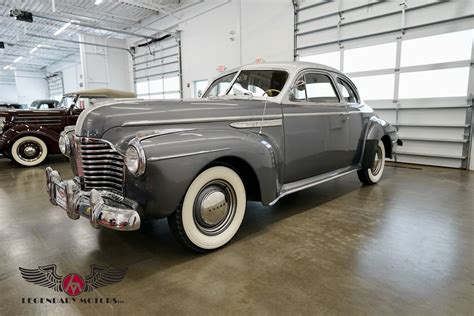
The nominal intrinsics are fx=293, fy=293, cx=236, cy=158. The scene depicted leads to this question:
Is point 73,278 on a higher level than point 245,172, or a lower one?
lower

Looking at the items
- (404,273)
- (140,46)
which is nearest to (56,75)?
(140,46)

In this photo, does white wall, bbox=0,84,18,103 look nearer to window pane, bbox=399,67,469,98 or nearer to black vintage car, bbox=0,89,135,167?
black vintage car, bbox=0,89,135,167

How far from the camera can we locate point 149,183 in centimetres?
194

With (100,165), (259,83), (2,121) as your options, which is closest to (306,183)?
(259,83)

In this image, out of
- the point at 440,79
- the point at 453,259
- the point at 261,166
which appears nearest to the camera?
the point at 453,259

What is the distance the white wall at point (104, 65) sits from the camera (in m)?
14.2

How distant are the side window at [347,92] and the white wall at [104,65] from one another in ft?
44.7

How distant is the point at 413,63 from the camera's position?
6.06 meters

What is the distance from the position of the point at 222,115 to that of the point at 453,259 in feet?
7.06

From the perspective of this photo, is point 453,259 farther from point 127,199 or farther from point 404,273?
point 127,199

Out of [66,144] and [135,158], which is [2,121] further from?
[135,158]

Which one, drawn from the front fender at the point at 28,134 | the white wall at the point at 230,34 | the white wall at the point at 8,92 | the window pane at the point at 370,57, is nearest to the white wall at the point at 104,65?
the white wall at the point at 230,34

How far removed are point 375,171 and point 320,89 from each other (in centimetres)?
176

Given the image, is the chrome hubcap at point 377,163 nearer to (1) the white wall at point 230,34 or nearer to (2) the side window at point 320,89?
(2) the side window at point 320,89
